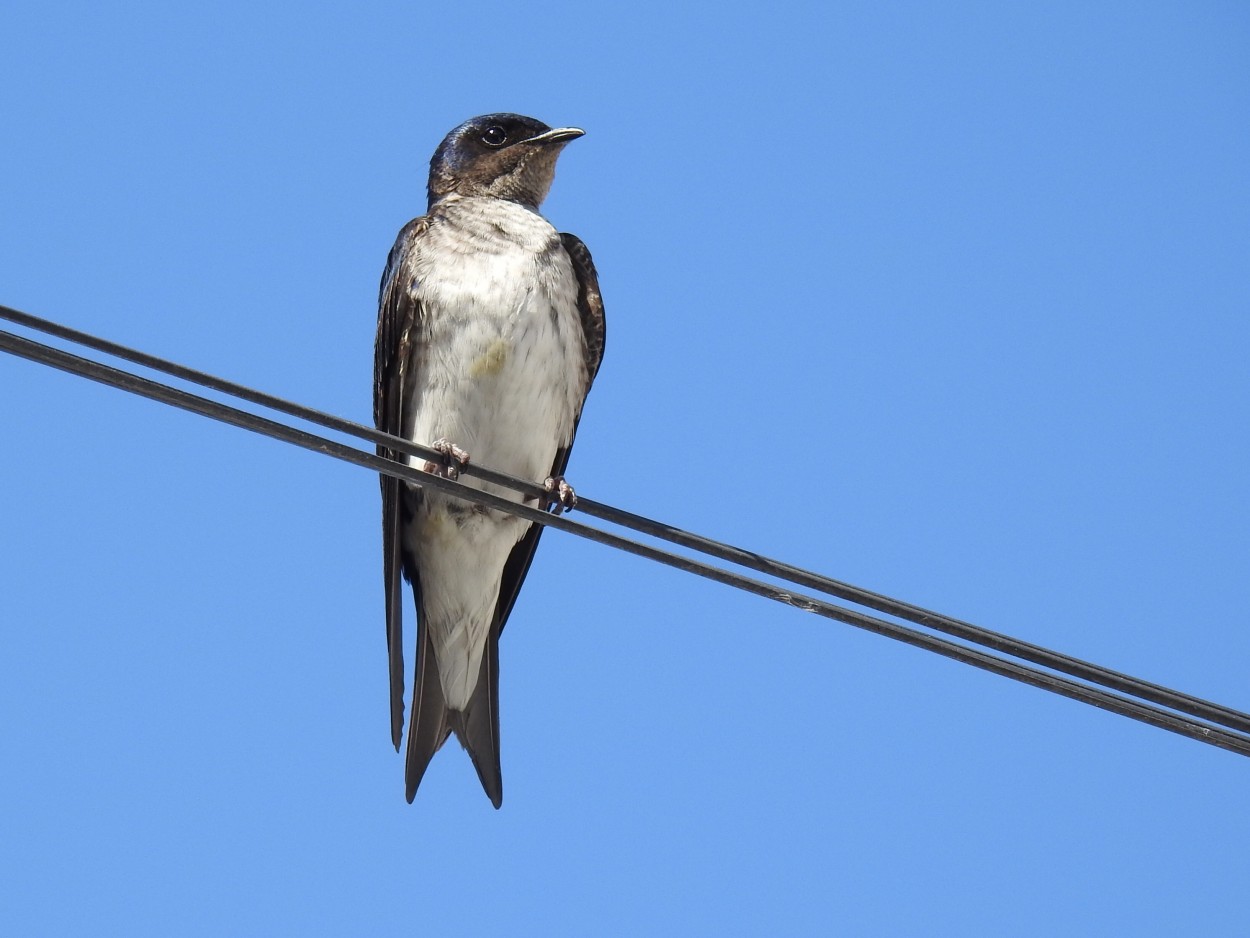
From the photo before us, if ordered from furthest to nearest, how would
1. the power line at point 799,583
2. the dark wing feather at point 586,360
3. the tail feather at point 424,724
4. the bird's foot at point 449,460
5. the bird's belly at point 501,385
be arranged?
the dark wing feather at point 586,360 < the bird's belly at point 501,385 < the tail feather at point 424,724 < the bird's foot at point 449,460 < the power line at point 799,583

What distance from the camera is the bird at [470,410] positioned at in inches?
262

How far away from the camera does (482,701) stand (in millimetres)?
6816

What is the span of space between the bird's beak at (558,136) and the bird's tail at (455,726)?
2791mm

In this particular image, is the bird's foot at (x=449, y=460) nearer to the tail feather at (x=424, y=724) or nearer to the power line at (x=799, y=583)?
the tail feather at (x=424, y=724)

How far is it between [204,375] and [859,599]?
5.74 feet

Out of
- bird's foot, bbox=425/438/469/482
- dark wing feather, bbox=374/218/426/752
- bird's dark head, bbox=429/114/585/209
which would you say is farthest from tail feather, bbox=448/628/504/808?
bird's dark head, bbox=429/114/585/209

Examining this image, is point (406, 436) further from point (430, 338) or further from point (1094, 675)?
point (1094, 675)

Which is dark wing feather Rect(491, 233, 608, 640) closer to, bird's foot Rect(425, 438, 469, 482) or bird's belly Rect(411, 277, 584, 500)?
bird's belly Rect(411, 277, 584, 500)

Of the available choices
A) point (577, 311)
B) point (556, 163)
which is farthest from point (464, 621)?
point (556, 163)

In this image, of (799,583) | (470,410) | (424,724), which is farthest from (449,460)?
(799,583)

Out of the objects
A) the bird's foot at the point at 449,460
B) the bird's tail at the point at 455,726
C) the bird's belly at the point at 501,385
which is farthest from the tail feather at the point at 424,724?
the bird's foot at the point at 449,460

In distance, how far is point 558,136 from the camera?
8.19 meters

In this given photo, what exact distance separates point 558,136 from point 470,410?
2110 millimetres

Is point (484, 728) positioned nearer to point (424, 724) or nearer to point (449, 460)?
point (424, 724)
